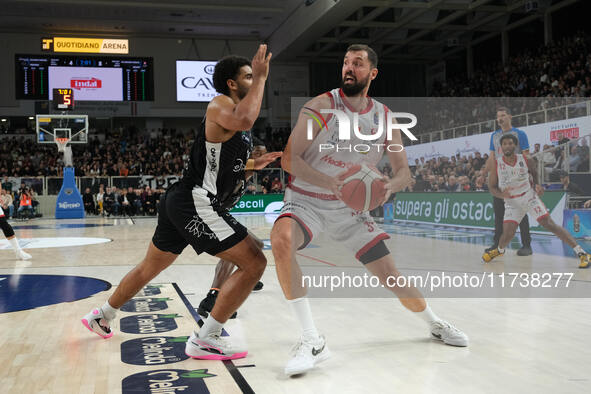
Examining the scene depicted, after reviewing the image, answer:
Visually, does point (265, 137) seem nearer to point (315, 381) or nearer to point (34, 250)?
point (34, 250)

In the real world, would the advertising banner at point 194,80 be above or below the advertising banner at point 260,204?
above

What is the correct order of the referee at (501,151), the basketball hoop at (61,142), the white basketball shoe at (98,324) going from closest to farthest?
the white basketball shoe at (98,324), the referee at (501,151), the basketball hoop at (61,142)

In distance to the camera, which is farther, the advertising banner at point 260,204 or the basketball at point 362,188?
the advertising banner at point 260,204

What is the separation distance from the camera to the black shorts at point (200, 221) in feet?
10.3

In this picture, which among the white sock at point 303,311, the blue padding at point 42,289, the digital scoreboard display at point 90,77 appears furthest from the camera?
the digital scoreboard display at point 90,77

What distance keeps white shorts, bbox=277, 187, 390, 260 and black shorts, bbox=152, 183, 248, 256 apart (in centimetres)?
33

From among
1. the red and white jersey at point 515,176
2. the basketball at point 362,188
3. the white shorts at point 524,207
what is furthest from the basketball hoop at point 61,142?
the basketball at point 362,188

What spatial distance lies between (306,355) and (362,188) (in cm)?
110

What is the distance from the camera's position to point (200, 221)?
317 cm

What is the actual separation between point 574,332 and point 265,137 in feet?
80.7

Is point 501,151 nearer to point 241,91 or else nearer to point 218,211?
point 241,91

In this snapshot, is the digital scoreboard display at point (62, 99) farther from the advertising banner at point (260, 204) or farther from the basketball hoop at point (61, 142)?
the advertising banner at point (260, 204)

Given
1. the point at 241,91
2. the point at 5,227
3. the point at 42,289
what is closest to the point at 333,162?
the point at 241,91

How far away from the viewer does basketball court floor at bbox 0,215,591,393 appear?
2717mm
